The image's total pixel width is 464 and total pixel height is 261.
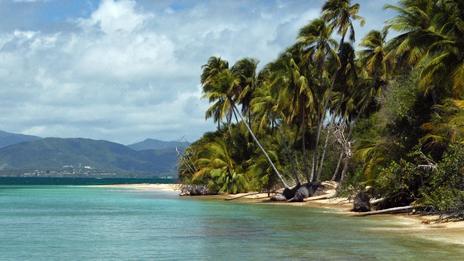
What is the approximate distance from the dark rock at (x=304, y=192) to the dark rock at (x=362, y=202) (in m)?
12.4

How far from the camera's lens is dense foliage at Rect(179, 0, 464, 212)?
2933 centimetres

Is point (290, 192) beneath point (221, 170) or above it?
beneath

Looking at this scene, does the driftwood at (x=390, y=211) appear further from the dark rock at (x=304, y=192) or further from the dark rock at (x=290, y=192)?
the dark rock at (x=290, y=192)

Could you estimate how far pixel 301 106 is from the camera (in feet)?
160

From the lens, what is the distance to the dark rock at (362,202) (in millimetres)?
34344

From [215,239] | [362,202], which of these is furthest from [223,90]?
[215,239]

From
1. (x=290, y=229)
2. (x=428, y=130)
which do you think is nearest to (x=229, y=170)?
(x=428, y=130)

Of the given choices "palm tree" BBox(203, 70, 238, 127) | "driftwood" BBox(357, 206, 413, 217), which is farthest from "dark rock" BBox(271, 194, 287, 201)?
"driftwood" BBox(357, 206, 413, 217)

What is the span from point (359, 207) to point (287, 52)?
58.6ft

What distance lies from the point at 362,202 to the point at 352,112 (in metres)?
23.4

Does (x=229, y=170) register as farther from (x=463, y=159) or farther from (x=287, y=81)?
(x=463, y=159)

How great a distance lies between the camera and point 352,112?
57.0 meters

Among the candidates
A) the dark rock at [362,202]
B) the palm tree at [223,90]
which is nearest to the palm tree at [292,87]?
the palm tree at [223,90]

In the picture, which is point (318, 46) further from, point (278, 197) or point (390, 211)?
point (390, 211)
